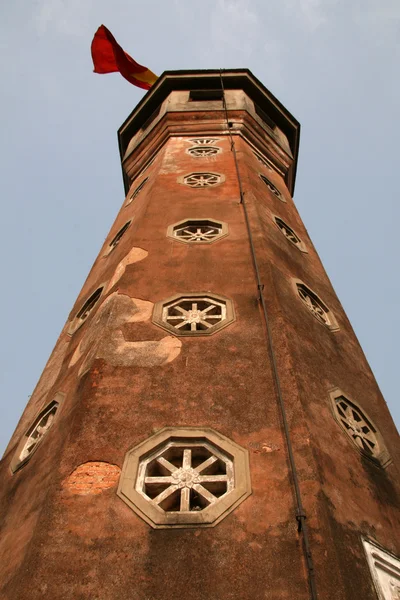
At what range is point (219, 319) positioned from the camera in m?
7.48

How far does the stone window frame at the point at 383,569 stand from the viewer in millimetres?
4582

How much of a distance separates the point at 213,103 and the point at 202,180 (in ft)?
16.5

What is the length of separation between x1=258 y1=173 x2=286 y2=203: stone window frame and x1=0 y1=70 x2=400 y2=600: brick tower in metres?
2.66

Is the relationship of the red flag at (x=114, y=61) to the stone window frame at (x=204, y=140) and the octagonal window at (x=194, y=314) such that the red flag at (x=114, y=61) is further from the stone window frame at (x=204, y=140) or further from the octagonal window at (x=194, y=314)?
the octagonal window at (x=194, y=314)

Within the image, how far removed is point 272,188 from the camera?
13.2 meters

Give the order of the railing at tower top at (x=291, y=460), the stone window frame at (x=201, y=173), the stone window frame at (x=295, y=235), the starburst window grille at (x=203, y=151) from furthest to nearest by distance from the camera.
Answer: the starburst window grille at (x=203, y=151) → the stone window frame at (x=201, y=173) → the stone window frame at (x=295, y=235) → the railing at tower top at (x=291, y=460)

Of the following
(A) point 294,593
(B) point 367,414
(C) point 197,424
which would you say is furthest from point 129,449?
(B) point 367,414

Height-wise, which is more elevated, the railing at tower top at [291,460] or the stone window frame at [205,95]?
the stone window frame at [205,95]

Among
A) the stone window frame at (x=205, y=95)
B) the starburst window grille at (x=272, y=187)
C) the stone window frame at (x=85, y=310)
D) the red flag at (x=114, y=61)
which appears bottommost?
the stone window frame at (x=85, y=310)

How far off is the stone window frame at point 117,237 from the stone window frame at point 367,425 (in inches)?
220

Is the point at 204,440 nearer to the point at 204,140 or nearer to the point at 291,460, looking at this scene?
the point at 291,460

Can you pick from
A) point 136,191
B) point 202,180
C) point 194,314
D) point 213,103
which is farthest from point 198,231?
point 213,103

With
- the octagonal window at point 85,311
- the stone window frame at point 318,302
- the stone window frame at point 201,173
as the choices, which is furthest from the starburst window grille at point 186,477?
the stone window frame at point 201,173

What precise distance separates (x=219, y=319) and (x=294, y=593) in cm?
368
